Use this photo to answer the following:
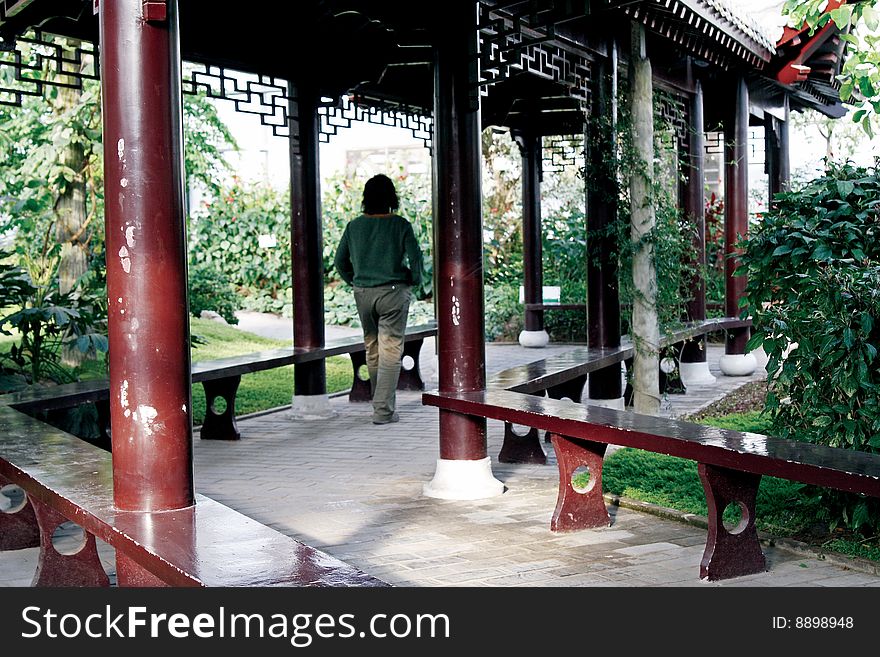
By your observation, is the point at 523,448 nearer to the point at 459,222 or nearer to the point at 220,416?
the point at 459,222

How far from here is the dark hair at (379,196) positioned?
28.1 feet

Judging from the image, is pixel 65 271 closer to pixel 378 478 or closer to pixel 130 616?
pixel 378 478

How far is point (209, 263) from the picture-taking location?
63.3 ft

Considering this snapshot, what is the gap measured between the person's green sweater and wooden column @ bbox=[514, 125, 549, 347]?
5.96 meters

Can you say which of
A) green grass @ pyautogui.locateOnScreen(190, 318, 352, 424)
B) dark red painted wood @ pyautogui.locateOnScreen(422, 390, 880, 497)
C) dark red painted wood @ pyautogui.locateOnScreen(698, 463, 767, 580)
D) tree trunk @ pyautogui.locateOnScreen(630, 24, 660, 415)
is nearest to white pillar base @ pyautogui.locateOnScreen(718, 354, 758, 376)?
tree trunk @ pyautogui.locateOnScreen(630, 24, 660, 415)

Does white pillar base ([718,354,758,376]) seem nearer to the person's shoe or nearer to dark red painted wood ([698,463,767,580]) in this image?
the person's shoe

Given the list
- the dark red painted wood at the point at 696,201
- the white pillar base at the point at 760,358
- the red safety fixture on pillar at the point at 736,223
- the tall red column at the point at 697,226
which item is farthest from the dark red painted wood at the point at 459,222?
the white pillar base at the point at 760,358

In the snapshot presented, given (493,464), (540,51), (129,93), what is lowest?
(493,464)

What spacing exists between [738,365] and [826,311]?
281 inches

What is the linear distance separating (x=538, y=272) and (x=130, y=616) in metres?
12.2

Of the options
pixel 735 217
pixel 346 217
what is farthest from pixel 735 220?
pixel 346 217

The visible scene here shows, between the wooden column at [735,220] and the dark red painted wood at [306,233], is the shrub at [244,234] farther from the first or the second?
the dark red painted wood at [306,233]

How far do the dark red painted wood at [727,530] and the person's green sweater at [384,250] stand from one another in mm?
4251

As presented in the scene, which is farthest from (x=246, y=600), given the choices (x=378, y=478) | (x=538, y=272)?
(x=538, y=272)
